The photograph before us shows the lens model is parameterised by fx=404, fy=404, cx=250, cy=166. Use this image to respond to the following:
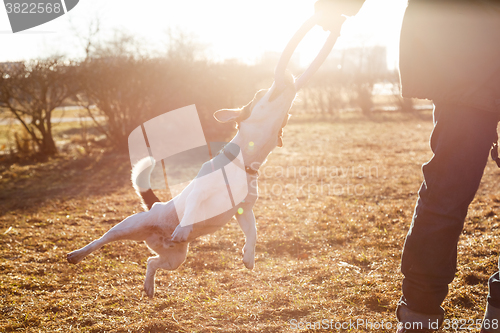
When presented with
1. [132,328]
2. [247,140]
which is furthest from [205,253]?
[247,140]

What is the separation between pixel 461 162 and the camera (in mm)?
1729

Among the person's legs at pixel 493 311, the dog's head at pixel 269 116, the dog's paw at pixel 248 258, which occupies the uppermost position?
the dog's head at pixel 269 116

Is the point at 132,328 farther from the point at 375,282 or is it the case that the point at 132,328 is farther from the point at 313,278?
the point at 375,282

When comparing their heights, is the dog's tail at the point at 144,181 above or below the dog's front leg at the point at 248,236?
above

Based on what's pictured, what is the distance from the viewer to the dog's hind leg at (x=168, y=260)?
2.91 metres

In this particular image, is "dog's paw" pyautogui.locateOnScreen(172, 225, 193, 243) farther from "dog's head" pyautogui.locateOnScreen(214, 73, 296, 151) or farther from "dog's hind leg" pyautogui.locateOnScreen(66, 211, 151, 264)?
"dog's head" pyautogui.locateOnScreen(214, 73, 296, 151)

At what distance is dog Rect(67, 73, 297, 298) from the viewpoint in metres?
2.58

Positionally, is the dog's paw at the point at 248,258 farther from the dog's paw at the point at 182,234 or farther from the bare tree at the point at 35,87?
the bare tree at the point at 35,87

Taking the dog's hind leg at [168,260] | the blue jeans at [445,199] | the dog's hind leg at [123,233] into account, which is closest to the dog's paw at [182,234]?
the dog's hind leg at [168,260]

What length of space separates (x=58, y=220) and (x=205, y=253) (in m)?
2.63

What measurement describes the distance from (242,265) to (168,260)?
1.37 meters

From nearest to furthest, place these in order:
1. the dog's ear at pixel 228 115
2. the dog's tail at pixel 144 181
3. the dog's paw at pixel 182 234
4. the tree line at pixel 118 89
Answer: the dog's paw at pixel 182 234 < the dog's ear at pixel 228 115 < the dog's tail at pixel 144 181 < the tree line at pixel 118 89

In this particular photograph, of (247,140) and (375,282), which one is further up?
(247,140)

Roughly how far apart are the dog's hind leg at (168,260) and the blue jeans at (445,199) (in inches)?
63.5
